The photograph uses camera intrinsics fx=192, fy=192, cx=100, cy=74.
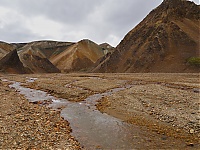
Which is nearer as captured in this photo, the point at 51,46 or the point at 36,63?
the point at 36,63

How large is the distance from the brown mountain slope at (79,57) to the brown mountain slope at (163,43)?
37389mm

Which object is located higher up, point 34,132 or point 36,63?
point 36,63

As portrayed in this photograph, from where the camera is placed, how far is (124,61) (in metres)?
68.0

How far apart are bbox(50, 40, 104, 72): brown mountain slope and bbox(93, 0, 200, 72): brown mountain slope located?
123 ft

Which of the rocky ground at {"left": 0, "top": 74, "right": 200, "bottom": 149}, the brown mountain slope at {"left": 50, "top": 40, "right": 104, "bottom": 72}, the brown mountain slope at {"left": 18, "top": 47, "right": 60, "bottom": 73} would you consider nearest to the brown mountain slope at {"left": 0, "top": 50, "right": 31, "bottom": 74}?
the brown mountain slope at {"left": 18, "top": 47, "right": 60, "bottom": 73}

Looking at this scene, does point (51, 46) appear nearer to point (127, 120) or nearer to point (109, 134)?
point (127, 120)

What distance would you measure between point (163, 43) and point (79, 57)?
206ft

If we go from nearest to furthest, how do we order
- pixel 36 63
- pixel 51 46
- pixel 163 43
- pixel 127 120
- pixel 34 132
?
pixel 34 132 → pixel 127 120 → pixel 163 43 → pixel 36 63 → pixel 51 46

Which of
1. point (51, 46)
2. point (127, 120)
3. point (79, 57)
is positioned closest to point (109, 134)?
point (127, 120)

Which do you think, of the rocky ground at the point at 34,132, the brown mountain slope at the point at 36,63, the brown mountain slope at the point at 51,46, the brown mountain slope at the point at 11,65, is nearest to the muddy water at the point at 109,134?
the rocky ground at the point at 34,132

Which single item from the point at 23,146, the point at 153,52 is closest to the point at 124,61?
the point at 153,52

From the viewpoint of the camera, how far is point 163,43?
6119 centimetres

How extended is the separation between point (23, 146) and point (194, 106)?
12523mm

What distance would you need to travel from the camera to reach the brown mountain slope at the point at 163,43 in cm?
5525
